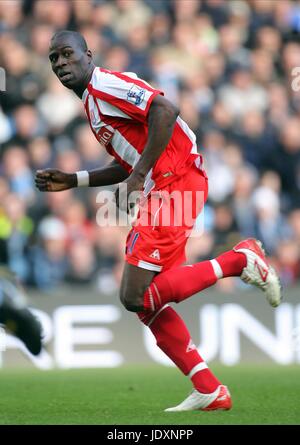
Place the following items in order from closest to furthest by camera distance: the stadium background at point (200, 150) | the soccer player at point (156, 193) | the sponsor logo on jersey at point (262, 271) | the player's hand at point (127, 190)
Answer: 1. the player's hand at point (127, 190)
2. the soccer player at point (156, 193)
3. the sponsor logo on jersey at point (262, 271)
4. the stadium background at point (200, 150)

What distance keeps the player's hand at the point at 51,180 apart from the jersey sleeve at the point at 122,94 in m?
0.46

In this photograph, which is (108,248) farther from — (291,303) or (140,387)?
(140,387)

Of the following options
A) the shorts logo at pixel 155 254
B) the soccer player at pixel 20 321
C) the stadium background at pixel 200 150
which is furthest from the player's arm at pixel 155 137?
the stadium background at pixel 200 150

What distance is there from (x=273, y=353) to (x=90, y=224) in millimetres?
2436

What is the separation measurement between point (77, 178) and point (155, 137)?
76 cm

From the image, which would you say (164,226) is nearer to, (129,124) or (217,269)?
(217,269)

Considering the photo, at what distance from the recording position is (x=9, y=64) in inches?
480

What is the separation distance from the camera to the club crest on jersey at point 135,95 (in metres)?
5.84

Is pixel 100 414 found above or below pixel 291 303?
below

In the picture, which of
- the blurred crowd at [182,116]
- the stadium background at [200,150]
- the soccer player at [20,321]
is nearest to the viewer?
the soccer player at [20,321]

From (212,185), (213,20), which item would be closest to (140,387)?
(212,185)

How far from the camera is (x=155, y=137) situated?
576 cm

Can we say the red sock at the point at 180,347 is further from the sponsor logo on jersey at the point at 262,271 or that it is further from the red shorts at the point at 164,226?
the sponsor logo on jersey at the point at 262,271
